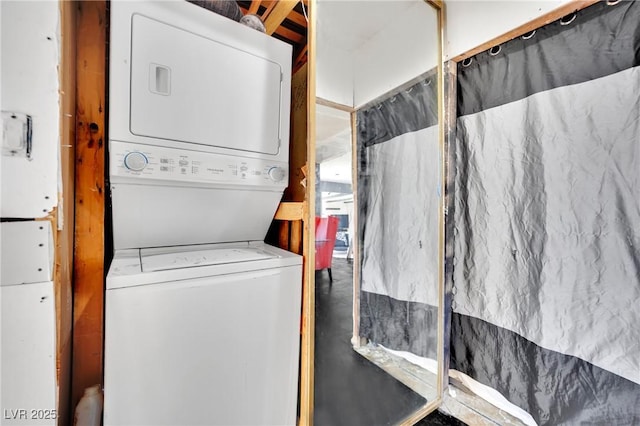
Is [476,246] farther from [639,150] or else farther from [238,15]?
[238,15]

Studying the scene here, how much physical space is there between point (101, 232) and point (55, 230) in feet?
1.00

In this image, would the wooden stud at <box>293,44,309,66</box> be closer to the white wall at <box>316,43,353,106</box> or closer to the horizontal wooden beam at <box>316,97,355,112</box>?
the white wall at <box>316,43,353,106</box>

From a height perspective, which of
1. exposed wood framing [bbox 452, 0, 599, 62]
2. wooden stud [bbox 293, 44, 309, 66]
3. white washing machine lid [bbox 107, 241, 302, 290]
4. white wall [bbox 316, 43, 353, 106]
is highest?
exposed wood framing [bbox 452, 0, 599, 62]

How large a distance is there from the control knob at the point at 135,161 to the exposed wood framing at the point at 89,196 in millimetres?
198

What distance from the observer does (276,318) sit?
103cm

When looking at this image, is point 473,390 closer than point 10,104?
No

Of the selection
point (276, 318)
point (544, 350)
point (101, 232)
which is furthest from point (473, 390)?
point (101, 232)

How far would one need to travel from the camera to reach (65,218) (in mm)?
765

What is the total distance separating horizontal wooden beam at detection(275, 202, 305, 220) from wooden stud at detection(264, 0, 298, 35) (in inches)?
38.1

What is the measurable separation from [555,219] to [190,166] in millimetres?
1729

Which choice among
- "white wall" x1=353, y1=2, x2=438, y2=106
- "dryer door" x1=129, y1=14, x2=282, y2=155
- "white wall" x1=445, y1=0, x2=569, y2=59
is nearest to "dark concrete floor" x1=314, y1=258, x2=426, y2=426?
"dryer door" x1=129, y1=14, x2=282, y2=155

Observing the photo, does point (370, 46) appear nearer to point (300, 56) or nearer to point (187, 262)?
point (300, 56)

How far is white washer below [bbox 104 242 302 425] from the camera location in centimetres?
77

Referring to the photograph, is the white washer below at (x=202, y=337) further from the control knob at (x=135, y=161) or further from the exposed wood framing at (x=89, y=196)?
the control knob at (x=135, y=161)
